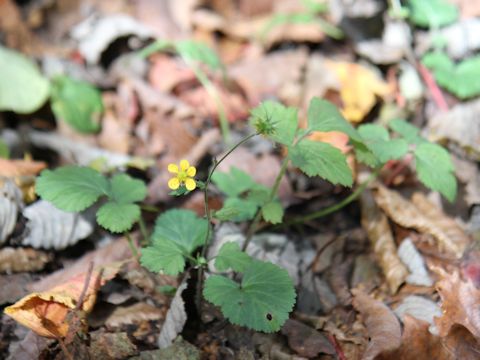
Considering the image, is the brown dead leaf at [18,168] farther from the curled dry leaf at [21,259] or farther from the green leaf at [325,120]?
the green leaf at [325,120]

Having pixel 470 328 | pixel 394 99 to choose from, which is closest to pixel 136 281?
pixel 470 328

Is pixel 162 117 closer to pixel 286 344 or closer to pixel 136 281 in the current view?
pixel 136 281

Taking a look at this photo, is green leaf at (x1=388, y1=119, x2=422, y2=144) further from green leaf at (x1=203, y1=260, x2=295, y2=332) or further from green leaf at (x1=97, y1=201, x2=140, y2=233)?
green leaf at (x1=97, y1=201, x2=140, y2=233)

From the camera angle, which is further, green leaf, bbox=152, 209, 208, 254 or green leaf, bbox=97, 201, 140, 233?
green leaf, bbox=152, 209, 208, 254

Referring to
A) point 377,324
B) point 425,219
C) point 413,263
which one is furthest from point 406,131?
point 377,324

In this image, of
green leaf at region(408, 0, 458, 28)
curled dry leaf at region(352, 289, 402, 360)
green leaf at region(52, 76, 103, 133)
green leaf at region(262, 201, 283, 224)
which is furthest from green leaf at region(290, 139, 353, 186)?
green leaf at region(408, 0, 458, 28)

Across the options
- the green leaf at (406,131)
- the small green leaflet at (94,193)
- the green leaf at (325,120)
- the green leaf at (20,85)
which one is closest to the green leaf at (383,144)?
the green leaf at (406,131)
